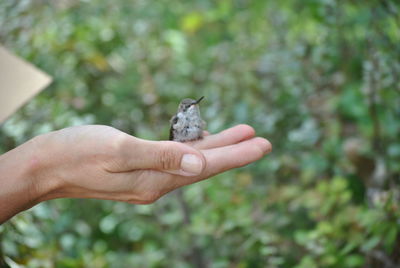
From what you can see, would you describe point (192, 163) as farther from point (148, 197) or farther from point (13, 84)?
point (13, 84)

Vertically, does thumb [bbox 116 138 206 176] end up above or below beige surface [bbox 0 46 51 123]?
below

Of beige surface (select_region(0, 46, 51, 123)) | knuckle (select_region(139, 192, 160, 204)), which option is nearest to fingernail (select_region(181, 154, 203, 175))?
knuckle (select_region(139, 192, 160, 204))

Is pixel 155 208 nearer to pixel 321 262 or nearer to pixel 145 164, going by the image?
pixel 321 262

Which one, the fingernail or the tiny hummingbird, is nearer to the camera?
the fingernail

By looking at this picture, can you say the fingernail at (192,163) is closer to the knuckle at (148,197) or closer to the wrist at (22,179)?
the knuckle at (148,197)

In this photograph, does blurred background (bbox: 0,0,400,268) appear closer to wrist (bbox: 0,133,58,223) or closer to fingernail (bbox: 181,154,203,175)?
wrist (bbox: 0,133,58,223)

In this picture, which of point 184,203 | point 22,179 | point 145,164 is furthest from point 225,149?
point 184,203

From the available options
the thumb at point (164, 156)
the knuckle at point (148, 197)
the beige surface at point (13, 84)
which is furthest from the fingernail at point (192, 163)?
the beige surface at point (13, 84)
